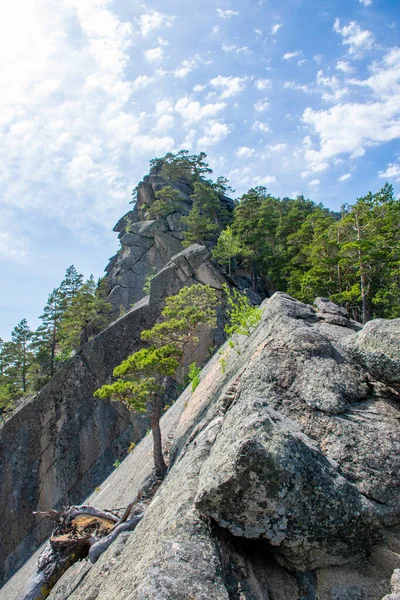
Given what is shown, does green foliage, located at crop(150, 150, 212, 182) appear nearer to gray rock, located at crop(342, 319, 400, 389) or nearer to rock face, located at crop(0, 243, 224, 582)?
rock face, located at crop(0, 243, 224, 582)

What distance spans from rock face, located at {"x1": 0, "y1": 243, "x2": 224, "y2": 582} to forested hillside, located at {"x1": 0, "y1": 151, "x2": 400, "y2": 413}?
4.90 metres

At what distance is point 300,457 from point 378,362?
2.31 metres

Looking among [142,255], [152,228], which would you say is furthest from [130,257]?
[152,228]

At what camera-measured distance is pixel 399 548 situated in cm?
365

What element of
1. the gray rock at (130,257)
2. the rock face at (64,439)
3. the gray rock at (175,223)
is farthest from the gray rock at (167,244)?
the rock face at (64,439)

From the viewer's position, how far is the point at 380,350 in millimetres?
5133

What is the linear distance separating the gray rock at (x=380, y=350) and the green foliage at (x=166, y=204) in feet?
140

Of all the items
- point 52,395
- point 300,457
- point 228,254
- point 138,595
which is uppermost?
point 228,254

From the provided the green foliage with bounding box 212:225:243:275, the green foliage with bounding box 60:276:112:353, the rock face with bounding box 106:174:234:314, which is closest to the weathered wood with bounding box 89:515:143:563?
the green foliage with bounding box 60:276:112:353

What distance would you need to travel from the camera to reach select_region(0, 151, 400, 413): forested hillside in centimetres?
2422

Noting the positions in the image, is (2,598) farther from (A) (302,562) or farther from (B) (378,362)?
(B) (378,362)

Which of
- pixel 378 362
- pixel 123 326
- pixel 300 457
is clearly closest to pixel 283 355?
pixel 378 362

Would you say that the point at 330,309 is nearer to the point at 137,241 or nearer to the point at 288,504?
the point at 288,504

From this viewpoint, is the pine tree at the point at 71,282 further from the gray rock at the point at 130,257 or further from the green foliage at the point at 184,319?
the green foliage at the point at 184,319
